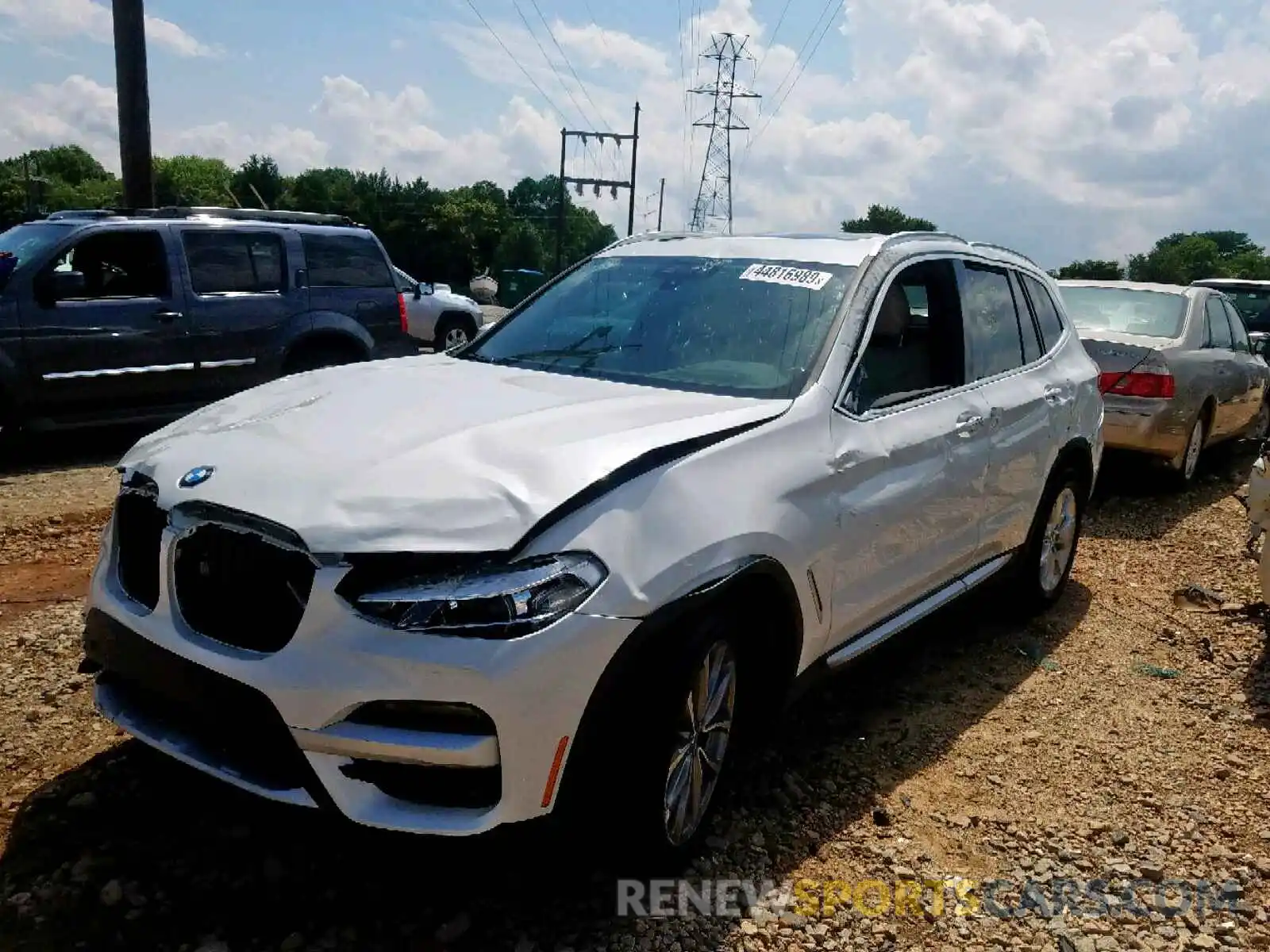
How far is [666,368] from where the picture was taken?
3660 millimetres

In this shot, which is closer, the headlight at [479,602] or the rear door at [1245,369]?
the headlight at [479,602]

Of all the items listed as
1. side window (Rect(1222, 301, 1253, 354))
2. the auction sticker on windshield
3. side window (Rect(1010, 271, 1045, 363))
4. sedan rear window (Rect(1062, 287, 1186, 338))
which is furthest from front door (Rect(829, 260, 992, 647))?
side window (Rect(1222, 301, 1253, 354))

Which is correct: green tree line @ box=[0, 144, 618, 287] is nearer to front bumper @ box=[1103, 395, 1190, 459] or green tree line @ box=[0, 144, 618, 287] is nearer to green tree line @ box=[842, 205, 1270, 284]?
green tree line @ box=[842, 205, 1270, 284]

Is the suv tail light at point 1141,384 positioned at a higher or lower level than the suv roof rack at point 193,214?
lower

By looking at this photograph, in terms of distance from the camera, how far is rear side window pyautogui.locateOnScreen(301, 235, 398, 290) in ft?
30.2

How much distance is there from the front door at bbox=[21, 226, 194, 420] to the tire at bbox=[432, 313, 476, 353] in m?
6.43

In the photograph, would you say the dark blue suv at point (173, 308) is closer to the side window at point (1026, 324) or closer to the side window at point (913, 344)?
the side window at point (1026, 324)

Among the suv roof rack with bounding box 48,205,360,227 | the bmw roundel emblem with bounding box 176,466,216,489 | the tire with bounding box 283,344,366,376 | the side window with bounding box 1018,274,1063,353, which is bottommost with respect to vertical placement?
the tire with bounding box 283,344,366,376

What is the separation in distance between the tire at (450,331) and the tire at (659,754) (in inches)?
483

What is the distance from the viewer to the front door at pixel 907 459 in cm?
337

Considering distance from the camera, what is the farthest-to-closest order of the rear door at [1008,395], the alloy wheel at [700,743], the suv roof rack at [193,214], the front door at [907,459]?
the suv roof rack at [193,214] → the rear door at [1008,395] → the front door at [907,459] → the alloy wheel at [700,743]

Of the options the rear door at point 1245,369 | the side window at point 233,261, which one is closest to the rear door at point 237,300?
the side window at point 233,261

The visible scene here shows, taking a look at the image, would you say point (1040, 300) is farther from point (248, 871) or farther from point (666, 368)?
point (248, 871)

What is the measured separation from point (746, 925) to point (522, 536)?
4.09 ft
